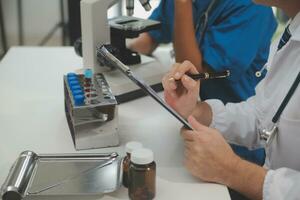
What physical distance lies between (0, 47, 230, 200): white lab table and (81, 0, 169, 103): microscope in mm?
69

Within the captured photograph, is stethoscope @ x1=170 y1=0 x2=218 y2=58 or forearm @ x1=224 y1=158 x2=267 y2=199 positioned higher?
stethoscope @ x1=170 y1=0 x2=218 y2=58

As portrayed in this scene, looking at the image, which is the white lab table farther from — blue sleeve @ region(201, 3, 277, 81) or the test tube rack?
blue sleeve @ region(201, 3, 277, 81)

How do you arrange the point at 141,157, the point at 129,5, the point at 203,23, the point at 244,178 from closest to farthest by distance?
the point at 141,157
the point at 244,178
the point at 129,5
the point at 203,23

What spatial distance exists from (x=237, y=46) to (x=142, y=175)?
0.73 m

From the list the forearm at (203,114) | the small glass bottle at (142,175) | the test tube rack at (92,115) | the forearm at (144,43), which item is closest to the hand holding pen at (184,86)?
the forearm at (203,114)

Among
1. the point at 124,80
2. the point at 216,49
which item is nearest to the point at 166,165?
the point at 124,80

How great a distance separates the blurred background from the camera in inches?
124

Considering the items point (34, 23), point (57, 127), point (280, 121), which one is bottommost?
point (34, 23)

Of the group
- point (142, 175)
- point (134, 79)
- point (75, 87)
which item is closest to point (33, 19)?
point (75, 87)

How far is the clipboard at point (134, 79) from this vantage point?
37.9 inches

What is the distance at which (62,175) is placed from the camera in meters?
0.89

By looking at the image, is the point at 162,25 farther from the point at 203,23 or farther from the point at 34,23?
the point at 34,23

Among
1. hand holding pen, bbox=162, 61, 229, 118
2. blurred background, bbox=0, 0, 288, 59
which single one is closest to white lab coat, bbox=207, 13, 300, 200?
hand holding pen, bbox=162, 61, 229, 118

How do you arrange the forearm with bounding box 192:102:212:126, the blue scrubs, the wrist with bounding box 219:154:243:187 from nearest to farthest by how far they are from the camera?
the wrist with bounding box 219:154:243:187 → the forearm with bounding box 192:102:212:126 → the blue scrubs
